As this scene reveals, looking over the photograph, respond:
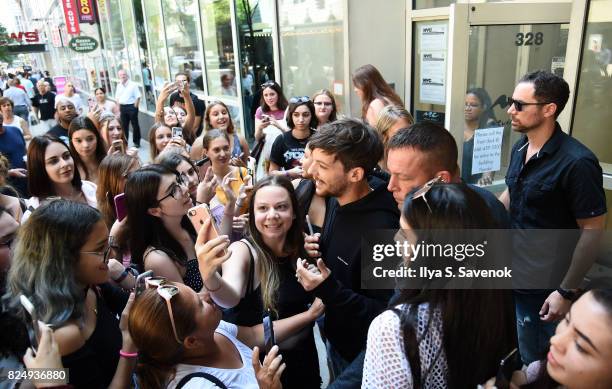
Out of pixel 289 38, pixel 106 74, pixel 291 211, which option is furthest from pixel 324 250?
pixel 106 74

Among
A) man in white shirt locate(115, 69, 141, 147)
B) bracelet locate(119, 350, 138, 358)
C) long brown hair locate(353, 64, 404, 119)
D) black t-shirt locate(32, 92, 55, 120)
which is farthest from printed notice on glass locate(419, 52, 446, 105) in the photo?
black t-shirt locate(32, 92, 55, 120)

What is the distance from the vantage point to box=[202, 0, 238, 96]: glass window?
283 inches

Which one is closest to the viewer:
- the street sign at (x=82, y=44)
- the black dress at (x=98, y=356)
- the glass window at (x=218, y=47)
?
the black dress at (x=98, y=356)

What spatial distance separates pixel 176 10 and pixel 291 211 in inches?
340

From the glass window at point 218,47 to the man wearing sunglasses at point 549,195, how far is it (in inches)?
226

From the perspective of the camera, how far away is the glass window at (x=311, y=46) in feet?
16.6

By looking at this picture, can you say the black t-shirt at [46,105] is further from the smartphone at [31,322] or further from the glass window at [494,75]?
the smartphone at [31,322]

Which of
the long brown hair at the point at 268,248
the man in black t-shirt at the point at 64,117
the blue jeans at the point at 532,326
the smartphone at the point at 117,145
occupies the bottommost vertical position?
the blue jeans at the point at 532,326

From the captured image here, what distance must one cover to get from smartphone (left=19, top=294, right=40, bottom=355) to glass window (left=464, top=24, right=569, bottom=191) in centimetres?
276

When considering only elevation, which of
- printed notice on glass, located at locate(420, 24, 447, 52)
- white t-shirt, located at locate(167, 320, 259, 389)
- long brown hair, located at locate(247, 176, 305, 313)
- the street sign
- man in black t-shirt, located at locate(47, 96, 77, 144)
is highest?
the street sign

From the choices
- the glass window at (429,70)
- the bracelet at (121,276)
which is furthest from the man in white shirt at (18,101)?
the bracelet at (121,276)

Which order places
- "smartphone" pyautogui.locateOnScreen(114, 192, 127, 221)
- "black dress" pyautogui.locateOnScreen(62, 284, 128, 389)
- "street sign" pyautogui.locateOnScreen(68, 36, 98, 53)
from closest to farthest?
"black dress" pyautogui.locateOnScreen(62, 284, 128, 389)
"smartphone" pyautogui.locateOnScreen(114, 192, 127, 221)
"street sign" pyautogui.locateOnScreen(68, 36, 98, 53)

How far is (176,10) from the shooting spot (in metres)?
9.07

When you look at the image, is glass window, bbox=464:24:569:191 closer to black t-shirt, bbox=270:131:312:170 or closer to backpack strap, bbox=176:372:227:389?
black t-shirt, bbox=270:131:312:170
